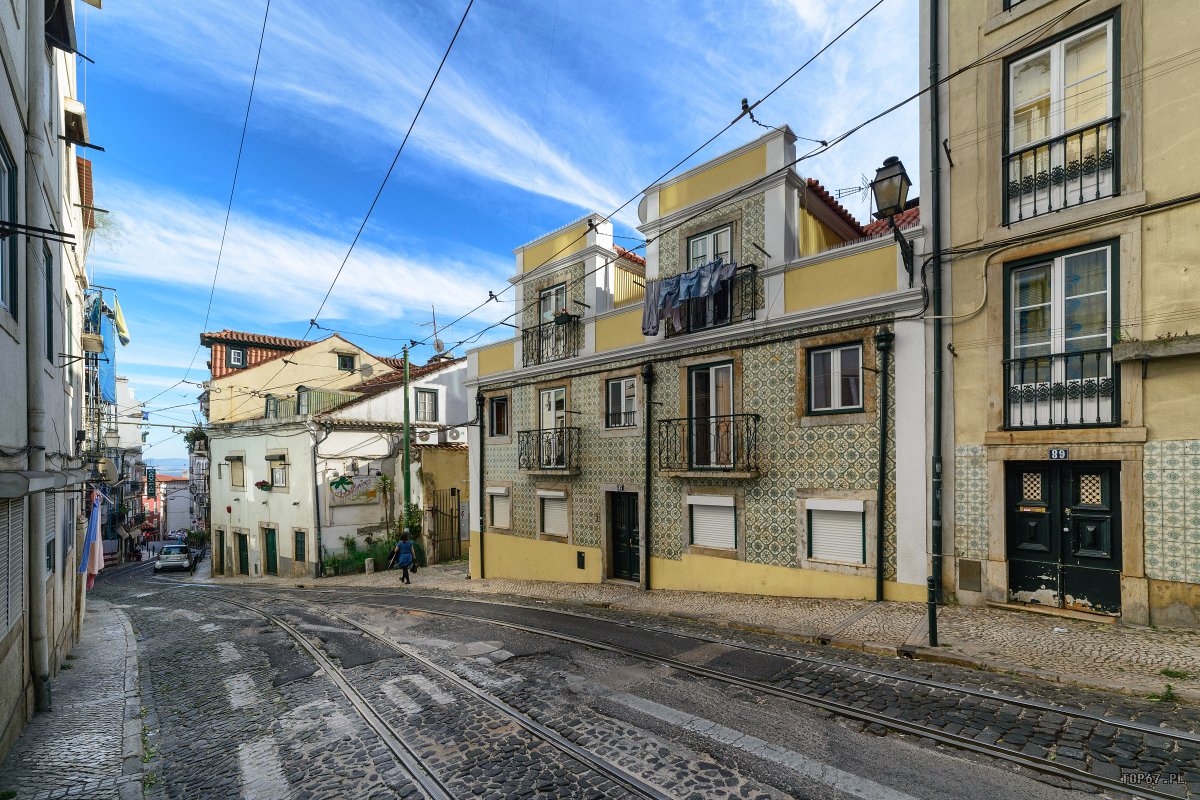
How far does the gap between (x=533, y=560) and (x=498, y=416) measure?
15.5ft

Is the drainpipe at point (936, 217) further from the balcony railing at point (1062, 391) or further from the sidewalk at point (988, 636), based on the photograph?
the sidewalk at point (988, 636)

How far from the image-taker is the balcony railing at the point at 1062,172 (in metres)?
7.99

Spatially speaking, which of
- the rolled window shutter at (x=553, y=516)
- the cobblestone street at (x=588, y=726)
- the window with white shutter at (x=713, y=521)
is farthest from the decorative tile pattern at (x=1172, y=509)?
the rolled window shutter at (x=553, y=516)

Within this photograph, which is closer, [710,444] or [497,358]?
[710,444]

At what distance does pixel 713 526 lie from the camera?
12.3m

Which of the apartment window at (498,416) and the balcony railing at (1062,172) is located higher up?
the balcony railing at (1062,172)

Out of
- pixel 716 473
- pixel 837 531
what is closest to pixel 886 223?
pixel 716 473

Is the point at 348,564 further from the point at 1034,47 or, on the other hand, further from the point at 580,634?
the point at 1034,47

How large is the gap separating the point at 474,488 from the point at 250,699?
11460mm

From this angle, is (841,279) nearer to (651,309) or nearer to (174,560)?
(651,309)

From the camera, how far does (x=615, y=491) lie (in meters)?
14.4

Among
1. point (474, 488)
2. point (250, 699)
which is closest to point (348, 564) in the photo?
point (474, 488)

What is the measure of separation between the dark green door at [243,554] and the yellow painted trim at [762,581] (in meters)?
23.7

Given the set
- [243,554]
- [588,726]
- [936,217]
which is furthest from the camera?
[243,554]
